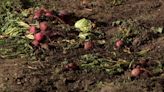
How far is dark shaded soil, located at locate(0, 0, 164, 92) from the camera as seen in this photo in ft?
19.5

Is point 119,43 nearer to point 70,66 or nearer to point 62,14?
point 70,66

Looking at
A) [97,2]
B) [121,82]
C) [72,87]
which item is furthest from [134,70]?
[97,2]

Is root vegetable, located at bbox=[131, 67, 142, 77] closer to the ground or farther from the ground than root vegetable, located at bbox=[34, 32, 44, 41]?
closer to the ground

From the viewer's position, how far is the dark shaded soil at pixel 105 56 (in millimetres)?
5945

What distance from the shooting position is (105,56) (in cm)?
671

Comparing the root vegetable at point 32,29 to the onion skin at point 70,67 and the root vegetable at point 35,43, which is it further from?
the onion skin at point 70,67

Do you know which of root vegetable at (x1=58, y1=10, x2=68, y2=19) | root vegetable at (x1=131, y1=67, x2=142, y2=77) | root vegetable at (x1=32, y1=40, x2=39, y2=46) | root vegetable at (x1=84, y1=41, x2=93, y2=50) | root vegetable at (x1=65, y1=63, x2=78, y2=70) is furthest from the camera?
root vegetable at (x1=58, y1=10, x2=68, y2=19)

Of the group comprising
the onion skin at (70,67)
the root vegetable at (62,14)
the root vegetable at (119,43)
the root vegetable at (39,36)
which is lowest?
the onion skin at (70,67)

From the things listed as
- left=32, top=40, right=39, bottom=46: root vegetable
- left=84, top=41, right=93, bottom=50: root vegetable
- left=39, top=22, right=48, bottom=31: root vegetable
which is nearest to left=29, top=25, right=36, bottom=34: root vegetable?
left=39, top=22, right=48, bottom=31: root vegetable

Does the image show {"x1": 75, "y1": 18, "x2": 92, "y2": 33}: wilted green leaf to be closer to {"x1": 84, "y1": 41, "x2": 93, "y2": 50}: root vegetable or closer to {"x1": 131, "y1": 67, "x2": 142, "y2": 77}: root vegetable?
{"x1": 84, "y1": 41, "x2": 93, "y2": 50}: root vegetable

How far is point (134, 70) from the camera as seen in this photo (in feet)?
20.0

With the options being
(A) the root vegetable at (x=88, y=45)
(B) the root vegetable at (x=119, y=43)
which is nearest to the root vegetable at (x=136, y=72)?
(B) the root vegetable at (x=119, y=43)

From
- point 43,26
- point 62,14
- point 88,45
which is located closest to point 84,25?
point 62,14

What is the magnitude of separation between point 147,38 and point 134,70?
112 centimetres
